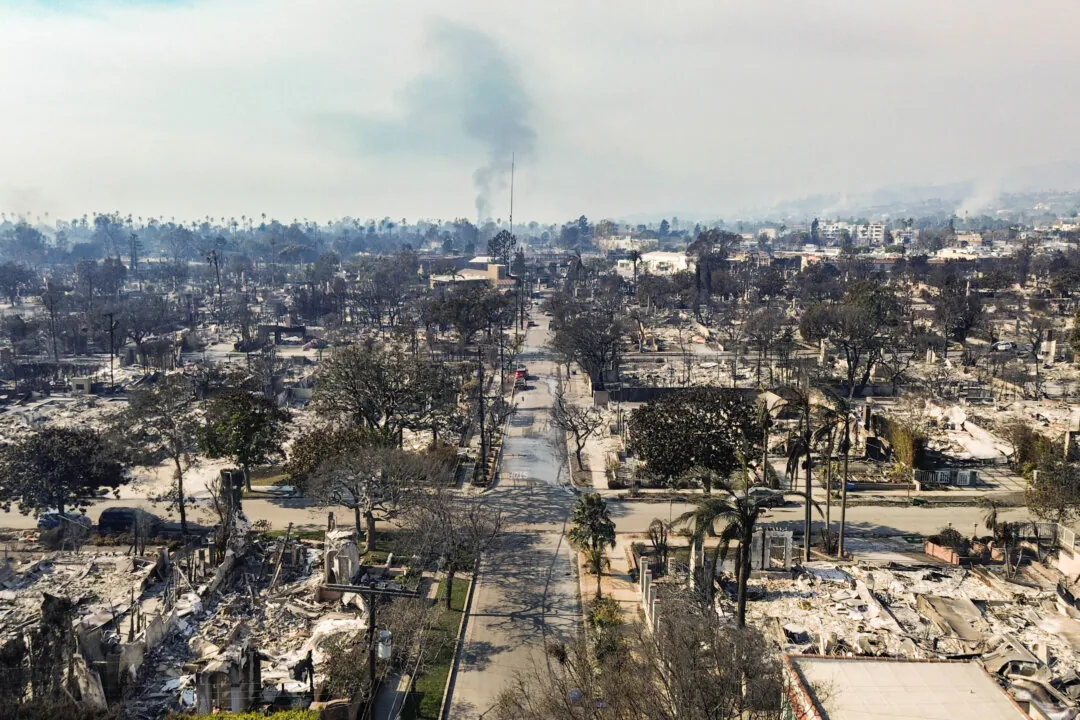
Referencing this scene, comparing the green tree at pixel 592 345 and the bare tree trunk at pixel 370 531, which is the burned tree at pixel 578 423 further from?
the bare tree trunk at pixel 370 531

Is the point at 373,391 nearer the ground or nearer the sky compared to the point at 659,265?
nearer the ground

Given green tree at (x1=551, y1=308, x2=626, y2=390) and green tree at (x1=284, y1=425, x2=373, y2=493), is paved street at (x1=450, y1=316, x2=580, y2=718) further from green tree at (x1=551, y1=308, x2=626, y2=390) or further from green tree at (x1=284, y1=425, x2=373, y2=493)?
green tree at (x1=551, y1=308, x2=626, y2=390)

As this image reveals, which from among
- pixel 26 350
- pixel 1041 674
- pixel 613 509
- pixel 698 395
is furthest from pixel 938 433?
pixel 26 350

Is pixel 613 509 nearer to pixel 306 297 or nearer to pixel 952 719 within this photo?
pixel 952 719

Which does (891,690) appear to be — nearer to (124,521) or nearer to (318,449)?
(318,449)

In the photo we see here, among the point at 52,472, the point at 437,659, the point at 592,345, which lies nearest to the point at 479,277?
the point at 592,345

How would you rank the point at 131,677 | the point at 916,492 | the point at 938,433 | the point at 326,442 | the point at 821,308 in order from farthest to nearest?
the point at 821,308 < the point at 938,433 < the point at 916,492 < the point at 326,442 < the point at 131,677
